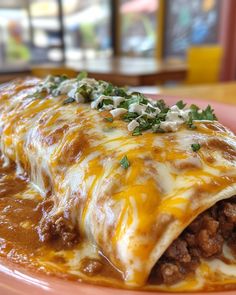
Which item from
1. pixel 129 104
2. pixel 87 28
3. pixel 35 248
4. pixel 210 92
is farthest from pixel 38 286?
pixel 87 28

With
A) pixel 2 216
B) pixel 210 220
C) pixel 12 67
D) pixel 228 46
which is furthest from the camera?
pixel 12 67

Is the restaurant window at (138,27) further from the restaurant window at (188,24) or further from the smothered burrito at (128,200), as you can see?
the smothered burrito at (128,200)

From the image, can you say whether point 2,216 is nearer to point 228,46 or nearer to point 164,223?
point 164,223

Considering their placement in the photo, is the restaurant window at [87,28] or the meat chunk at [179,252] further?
the restaurant window at [87,28]

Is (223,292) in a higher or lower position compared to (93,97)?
lower

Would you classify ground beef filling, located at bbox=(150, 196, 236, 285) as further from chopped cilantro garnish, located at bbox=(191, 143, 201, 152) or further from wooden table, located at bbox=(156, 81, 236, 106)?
wooden table, located at bbox=(156, 81, 236, 106)

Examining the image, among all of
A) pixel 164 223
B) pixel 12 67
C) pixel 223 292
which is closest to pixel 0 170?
pixel 164 223

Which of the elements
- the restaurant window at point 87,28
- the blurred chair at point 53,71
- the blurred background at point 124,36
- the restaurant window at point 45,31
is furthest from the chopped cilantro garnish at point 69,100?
the restaurant window at point 87,28

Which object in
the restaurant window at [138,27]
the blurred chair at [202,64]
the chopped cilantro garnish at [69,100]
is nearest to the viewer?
the chopped cilantro garnish at [69,100]
